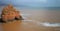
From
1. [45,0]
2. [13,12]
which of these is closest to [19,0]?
[45,0]

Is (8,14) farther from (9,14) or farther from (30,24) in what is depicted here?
(30,24)

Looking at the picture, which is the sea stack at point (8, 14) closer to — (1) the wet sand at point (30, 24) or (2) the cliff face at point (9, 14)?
(2) the cliff face at point (9, 14)

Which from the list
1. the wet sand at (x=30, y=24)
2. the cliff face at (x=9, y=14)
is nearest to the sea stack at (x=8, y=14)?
the cliff face at (x=9, y=14)

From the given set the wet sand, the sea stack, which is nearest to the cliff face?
the sea stack

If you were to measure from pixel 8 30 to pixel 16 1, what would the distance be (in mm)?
6276

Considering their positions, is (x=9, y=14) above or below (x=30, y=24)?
above

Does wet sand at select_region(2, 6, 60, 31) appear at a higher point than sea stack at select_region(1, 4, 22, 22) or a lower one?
lower

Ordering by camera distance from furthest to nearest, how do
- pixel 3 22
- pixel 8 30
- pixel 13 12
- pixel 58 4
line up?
pixel 58 4 < pixel 13 12 < pixel 3 22 < pixel 8 30

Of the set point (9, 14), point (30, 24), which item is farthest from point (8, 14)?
point (30, 24)

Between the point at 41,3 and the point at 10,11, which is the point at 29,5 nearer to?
the point at 41,3

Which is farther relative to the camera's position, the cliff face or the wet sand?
the cliff face

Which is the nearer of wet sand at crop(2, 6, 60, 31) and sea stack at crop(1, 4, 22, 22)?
wet sand at crop(2, 6, 60, 31)

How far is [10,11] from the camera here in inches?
136

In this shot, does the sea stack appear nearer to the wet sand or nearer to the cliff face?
the cliff face
